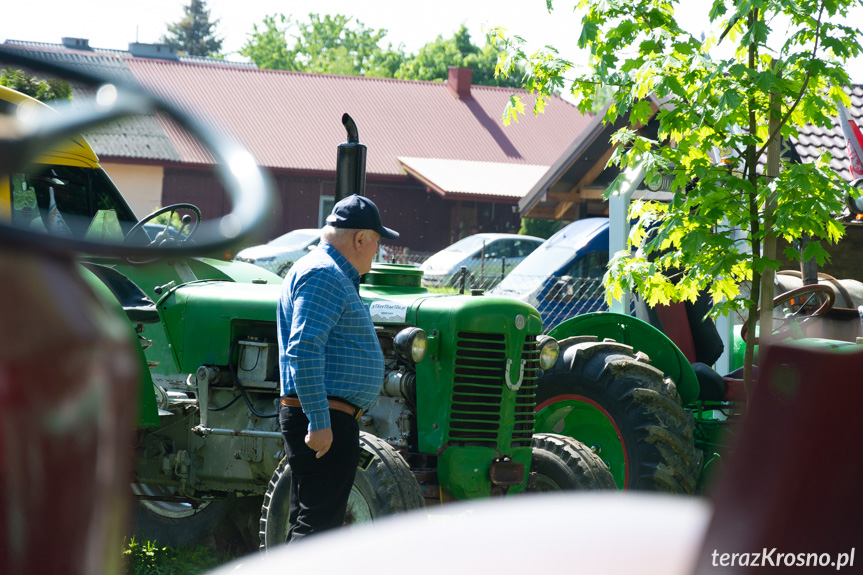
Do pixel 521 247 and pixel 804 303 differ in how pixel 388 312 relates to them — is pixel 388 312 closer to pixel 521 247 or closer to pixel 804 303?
pixel 804 303

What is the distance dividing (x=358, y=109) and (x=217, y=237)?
32.4 metres

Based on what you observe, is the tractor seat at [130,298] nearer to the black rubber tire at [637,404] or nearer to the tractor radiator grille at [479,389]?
the tractor radiator grille at [479,389]

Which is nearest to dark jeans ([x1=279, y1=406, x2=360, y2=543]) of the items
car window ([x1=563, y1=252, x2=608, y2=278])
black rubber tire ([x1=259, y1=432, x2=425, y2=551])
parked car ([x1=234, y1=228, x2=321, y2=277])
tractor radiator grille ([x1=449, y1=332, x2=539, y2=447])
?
black rubber tire ([x1=259, y1=432, x2=425, y2=551])

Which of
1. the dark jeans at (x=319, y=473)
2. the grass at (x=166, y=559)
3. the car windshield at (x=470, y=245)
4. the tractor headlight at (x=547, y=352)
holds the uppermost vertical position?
the car windshield at (x=470, y=245)

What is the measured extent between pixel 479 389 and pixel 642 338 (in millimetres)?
1779

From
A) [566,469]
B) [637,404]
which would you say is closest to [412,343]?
[566,469]

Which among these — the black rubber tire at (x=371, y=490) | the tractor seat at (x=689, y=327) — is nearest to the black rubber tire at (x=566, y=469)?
the black rubber tire at (x=371, y=490)

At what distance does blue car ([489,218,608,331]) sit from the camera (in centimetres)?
1098

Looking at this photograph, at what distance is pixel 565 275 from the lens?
1188 centimetres

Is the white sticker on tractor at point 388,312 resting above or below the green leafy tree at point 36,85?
below

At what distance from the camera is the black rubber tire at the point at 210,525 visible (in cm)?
557

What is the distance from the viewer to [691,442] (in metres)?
5.53

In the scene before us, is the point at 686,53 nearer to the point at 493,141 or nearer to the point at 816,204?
the point at 816,204

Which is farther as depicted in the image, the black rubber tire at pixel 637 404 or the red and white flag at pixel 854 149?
the red and white flag at pixel 854 149
